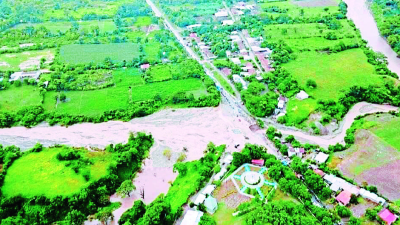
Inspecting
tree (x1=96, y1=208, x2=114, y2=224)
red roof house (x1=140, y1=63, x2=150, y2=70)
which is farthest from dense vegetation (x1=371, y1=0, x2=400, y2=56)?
tree (x1=96, y1=208, x2=114, y2=224)

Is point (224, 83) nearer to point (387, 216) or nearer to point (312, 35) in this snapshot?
point (312, 35)

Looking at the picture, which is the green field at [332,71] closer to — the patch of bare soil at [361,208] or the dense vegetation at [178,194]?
the dense vegetation at [178,194]

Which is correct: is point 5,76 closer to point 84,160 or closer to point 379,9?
point 84,160

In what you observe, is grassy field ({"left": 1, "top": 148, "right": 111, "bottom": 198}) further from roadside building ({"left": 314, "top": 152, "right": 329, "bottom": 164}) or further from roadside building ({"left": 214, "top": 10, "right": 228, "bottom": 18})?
roadside building ({"left": 214, "top": 10, "right": 228, "bottom": 18})

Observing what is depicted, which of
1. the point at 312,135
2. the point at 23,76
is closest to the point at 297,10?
the point at 312,135

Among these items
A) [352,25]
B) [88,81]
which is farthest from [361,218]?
[352,25]

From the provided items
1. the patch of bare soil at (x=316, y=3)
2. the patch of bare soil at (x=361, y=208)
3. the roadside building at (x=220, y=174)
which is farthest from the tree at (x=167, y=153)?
the patch of bare soil at (x=316, y=3)
